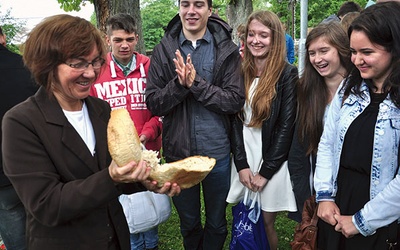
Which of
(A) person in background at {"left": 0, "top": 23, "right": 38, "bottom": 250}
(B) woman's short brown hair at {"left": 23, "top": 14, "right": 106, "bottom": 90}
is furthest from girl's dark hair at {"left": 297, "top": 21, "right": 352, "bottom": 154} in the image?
(A) person in background at {"left": 0, "top": 23, "right": 38, "bottom": 250}

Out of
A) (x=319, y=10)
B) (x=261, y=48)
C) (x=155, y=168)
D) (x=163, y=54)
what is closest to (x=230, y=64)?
(x=261, y=48)

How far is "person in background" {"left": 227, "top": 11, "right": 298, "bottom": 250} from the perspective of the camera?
2.78 m

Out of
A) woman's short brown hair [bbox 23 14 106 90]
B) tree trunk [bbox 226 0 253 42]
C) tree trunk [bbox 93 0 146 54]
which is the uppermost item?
tree trunk [bbox 226 0 253 42]

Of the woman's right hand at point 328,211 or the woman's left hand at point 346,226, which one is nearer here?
the woman's left hand at point 346,226

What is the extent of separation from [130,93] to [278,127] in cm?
128

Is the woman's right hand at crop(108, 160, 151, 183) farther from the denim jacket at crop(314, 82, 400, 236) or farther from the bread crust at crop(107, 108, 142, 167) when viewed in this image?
the denim jacket at crop(314, 82, 400, 236)

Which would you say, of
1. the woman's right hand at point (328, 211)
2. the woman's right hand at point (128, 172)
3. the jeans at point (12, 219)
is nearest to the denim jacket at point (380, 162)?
the woman's right hand at point (328, 211)

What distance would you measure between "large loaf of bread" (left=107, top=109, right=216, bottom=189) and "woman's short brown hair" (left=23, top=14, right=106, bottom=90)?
0.32m

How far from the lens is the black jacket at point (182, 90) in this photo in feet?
8.69

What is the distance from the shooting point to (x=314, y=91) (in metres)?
2.70

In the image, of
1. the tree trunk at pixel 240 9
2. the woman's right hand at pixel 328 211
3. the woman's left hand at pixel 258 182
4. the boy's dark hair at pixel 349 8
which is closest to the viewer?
the woman's right hand at pixel 328 211

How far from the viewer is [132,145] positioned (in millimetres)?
1509

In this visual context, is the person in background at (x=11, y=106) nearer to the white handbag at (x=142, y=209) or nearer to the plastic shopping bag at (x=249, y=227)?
the white handbag at (x=142, y=209)

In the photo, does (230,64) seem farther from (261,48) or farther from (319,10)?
(319,10)
